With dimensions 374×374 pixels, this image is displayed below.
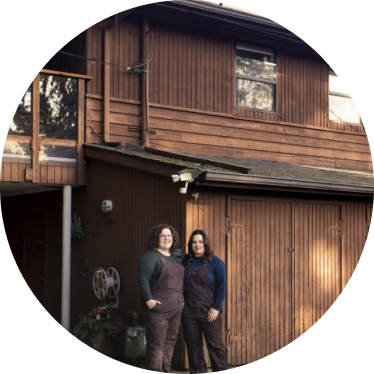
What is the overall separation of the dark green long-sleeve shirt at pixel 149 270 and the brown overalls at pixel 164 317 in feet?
0.19

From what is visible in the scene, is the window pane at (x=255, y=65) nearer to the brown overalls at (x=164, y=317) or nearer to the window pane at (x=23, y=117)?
the window pane at (x=23, y=117)

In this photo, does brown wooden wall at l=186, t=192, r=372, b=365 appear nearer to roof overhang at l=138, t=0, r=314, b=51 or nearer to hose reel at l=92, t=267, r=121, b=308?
hose reel at l=92, t=267, r=121, b=308

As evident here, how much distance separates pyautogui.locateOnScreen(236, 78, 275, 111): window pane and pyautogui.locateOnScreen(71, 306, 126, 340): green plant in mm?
5309

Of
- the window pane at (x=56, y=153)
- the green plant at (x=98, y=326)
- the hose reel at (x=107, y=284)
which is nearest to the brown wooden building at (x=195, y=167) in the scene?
the window pane at (x=56, y=153)

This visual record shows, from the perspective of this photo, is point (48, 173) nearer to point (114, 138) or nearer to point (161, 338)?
point (114, 138)

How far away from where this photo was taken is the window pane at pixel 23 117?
35.6 ft

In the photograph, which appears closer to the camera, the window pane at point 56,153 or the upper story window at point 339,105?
the window pane at point 56,153

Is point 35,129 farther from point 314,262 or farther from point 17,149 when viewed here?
point 314,262

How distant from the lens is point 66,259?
11.2 meters

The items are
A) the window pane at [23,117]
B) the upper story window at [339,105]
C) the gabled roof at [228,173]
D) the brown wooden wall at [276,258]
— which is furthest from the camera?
the upper story window at [339,105]

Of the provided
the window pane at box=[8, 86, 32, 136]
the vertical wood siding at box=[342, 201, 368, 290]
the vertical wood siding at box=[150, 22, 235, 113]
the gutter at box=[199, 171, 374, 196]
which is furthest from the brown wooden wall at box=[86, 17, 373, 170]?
the gutter at box=[199, 171, 374, 196]

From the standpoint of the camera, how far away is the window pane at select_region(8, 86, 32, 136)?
10.8 m

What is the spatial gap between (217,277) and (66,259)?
3.61 m

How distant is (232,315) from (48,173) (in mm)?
3623
